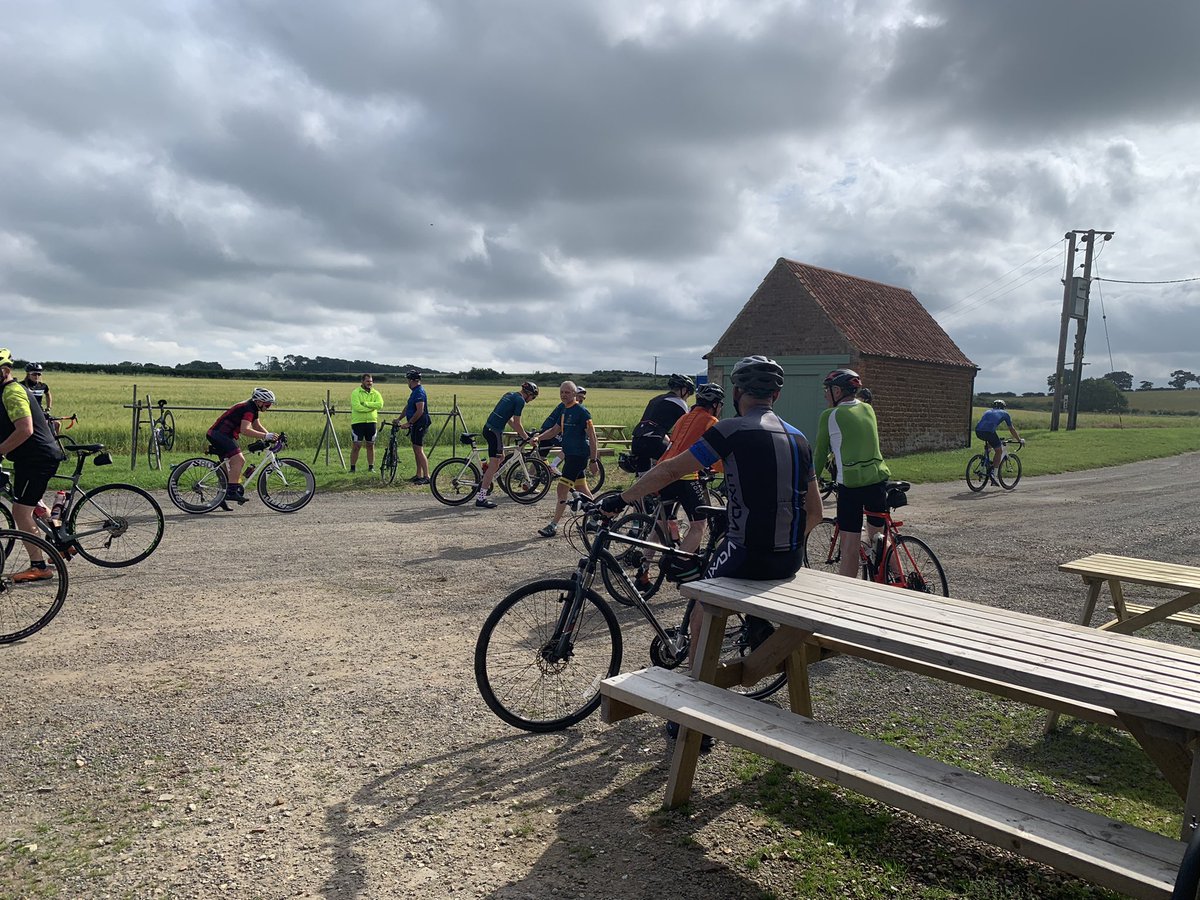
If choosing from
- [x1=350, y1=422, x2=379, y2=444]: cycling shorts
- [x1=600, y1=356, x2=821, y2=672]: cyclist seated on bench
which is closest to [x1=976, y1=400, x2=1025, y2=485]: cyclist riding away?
[x1=350, y1=422, x2=379, y2=444]: cycling shorts

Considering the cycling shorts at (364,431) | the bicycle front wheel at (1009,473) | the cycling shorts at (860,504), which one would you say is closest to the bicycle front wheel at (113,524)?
the cycling shorts at (860,504)

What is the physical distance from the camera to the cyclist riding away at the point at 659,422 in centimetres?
717

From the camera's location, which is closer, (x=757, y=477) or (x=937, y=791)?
(x=937, y=791)

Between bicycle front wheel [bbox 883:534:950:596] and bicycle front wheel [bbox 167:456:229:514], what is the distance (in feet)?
30.0

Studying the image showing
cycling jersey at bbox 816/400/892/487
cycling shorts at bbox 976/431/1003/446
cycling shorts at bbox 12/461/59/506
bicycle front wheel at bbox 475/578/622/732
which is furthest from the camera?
cycling shorts at bbox 976/431/1003/446

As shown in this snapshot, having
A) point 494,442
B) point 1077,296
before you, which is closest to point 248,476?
point 494,442

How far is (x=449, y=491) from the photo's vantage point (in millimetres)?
12797

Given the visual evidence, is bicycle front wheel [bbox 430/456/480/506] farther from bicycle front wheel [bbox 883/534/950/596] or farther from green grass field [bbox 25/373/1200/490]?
bicycle front wheel [bbox 883/534/950/596]

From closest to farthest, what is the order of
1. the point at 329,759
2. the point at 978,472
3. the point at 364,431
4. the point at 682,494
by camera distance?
the point at 329,759 < the point at 682,494 < the point at 364,431 < the point at 978,472

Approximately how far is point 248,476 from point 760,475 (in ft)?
32.8

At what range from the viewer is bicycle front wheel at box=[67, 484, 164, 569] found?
762 centimetres

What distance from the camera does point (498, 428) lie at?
12.0 metres

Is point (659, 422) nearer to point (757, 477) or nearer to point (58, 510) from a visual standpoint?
point (757, 477)

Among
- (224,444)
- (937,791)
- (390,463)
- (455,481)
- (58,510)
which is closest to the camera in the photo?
(937,791)
